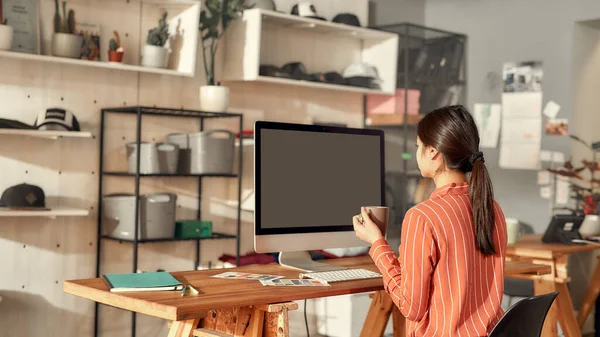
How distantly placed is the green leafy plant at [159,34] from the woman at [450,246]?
85.9 inches

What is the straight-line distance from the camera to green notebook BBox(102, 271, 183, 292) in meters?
2.18

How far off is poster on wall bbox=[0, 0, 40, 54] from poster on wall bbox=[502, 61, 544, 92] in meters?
3.24

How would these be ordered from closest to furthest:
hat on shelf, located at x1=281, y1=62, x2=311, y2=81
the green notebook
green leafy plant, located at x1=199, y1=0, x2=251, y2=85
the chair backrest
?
1. the chair backrest
2. the green notebook
3. green leafy plant, located at x1=199, y1=0, x2=251, y2=85
4. hat on shelf, located at x1=281, y1=62, x2=311, y2=81

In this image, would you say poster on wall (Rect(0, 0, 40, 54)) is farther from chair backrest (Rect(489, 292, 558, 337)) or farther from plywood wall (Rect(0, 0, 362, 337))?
chair backrest (Rect(489, 292, 558, 337))

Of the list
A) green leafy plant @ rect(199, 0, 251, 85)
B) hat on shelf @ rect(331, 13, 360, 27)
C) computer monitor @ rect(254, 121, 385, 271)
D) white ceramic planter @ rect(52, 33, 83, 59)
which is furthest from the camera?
hat on shelf @ rect(331, 13, 360, 27)

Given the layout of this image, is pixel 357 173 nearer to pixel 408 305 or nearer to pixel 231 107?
pixel 408 305

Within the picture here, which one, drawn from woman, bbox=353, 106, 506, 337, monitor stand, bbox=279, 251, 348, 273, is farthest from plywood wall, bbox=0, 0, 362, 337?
woman, bbox=353, 106, 506, 337

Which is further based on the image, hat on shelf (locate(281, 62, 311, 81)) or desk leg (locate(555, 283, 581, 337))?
hat on shelf (locate(281, 62, 311, 81))

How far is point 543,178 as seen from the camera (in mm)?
5410

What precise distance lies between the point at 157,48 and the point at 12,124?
2.68 ft

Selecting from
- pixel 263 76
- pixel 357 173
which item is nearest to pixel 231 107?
pixel 263 76

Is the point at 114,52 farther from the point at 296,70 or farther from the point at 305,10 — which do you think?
the point at 305,10

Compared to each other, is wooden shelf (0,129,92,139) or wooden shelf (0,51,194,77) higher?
wooden shelf (0,51,194,77)

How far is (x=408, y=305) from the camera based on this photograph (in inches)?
81.7
